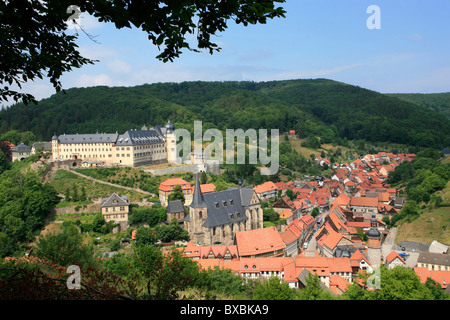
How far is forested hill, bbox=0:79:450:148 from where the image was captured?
83.4 meters

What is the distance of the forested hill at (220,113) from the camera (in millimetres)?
83375

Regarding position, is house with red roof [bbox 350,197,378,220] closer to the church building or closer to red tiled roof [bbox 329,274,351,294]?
the church building

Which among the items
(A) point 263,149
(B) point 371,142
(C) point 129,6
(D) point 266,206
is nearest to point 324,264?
(D) point 266,206

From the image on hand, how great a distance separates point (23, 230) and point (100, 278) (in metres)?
34.3

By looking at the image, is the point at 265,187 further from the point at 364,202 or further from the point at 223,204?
the point at 223,204

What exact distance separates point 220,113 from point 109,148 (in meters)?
59.2

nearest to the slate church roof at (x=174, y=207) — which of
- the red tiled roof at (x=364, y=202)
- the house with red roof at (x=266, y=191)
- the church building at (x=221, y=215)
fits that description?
the church building at (x=221, y=215)

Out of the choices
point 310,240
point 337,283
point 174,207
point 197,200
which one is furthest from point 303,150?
point 337,283

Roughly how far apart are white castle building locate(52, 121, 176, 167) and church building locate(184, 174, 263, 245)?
18597 mm

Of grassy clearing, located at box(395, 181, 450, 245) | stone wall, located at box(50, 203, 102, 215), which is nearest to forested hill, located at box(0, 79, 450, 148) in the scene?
stone wall, located at box(50, 203, 102, 215)

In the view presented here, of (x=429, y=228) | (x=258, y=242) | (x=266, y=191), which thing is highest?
(x=266, y=191)

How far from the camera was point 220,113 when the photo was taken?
110 metres

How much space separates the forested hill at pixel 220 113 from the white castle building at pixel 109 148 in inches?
789
